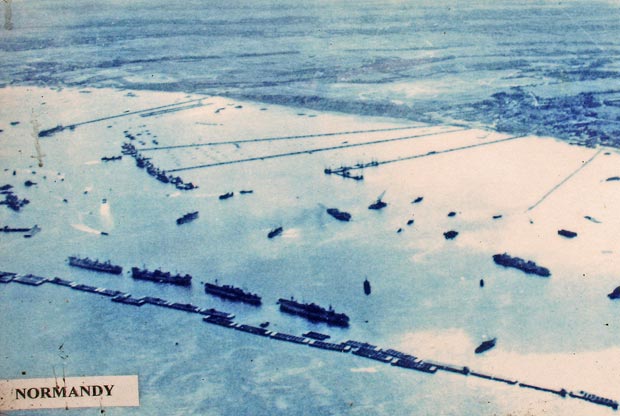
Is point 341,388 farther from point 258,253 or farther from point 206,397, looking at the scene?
point 258,253

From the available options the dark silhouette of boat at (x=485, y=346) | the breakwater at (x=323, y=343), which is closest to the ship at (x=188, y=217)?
the breakwater at (x=323, y=343)

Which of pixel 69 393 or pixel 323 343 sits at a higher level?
pixel 69 393

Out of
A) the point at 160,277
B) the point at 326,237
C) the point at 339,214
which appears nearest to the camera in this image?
the point at 160,277

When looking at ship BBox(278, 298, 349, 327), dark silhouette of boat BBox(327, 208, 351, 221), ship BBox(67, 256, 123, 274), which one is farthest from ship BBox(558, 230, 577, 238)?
ship BBox(67, 256, 123, 274)

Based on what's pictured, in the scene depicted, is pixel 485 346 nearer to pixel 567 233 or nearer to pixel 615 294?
pixel 615 294

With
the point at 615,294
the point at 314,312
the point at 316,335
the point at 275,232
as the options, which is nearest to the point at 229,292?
the point at 314,312

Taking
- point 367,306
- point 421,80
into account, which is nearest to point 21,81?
point 421,80

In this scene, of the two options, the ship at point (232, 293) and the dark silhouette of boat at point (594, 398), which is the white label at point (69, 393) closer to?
the ship at point (232, 293)

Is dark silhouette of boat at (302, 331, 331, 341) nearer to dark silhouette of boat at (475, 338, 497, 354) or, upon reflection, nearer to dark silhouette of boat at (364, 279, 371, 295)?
dark silhouette of boat at (364, 279, 371, 295)
